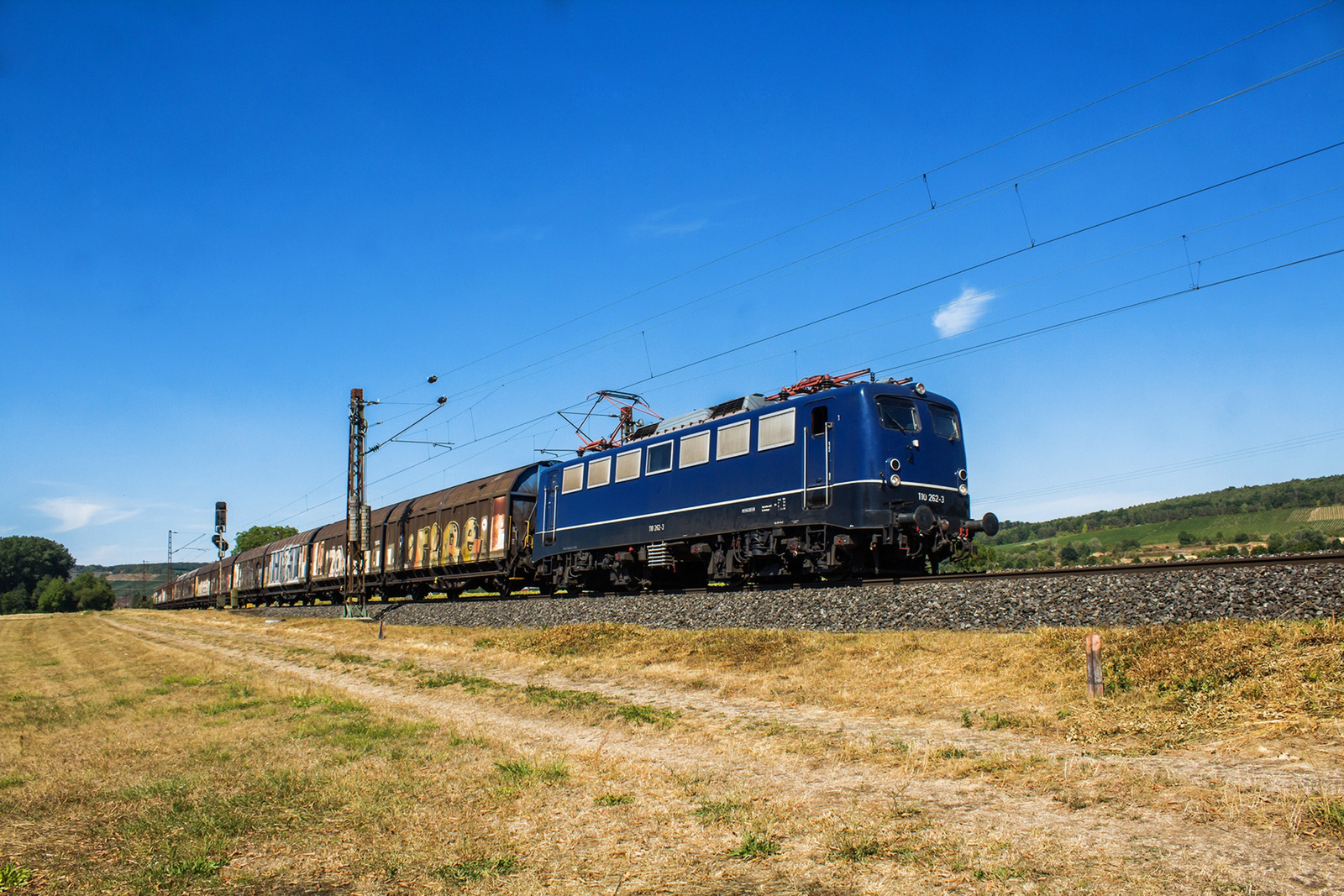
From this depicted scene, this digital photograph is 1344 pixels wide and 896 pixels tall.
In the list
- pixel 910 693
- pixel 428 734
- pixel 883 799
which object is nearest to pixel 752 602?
pixel 910 693

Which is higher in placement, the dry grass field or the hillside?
the hillside

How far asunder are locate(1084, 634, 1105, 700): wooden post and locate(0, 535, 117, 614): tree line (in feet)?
447

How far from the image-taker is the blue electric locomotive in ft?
54.9

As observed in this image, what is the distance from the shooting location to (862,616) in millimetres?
14406

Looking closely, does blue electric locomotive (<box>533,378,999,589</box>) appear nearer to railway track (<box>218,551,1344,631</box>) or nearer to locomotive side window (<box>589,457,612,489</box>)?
locomotive side window (<box>589,457,612,489</box>)

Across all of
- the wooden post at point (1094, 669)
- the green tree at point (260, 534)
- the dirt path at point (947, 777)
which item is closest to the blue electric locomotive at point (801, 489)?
the dirt path at point (947, 777)

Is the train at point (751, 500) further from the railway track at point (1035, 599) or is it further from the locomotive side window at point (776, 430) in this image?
the railway track at point (1035, 599)

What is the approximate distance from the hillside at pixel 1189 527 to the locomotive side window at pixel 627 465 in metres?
30.2

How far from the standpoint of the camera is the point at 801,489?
1759 centimetres

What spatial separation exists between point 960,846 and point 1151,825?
1.35 m

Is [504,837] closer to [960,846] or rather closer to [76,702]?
[960,846]

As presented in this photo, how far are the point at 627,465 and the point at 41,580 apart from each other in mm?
155756

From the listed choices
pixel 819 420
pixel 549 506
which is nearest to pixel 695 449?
pixel 819 420

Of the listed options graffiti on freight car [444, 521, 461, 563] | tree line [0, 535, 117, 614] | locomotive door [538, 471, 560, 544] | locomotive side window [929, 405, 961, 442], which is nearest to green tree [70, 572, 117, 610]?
tree line [0, 535, 117, 614]
